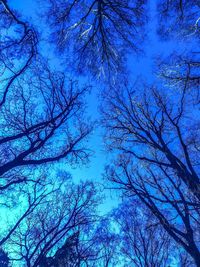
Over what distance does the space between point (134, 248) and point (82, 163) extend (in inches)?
355

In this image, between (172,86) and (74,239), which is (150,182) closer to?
(172,86)

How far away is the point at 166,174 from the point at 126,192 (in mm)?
1903

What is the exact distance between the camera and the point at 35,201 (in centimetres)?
1455

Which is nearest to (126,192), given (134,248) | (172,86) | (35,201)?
(172,86)

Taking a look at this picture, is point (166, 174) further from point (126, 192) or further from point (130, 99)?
point (130, 99)

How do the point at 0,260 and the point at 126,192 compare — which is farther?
the point at 0,260

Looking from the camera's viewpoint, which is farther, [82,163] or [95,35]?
[82,163]

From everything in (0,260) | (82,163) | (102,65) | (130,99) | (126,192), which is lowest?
(0,260)

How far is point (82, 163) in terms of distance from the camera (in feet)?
37.8

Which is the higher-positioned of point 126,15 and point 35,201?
point 126,15

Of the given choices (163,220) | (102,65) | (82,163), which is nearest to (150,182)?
(163,220)

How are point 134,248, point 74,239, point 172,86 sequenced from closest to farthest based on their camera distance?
point 172,86
point 134,248
point 74,239

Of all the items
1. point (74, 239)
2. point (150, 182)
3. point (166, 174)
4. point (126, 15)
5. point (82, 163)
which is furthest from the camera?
point (74, 239)

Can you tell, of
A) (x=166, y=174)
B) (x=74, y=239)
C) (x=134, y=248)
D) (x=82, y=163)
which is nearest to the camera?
(x=166, y=174)
